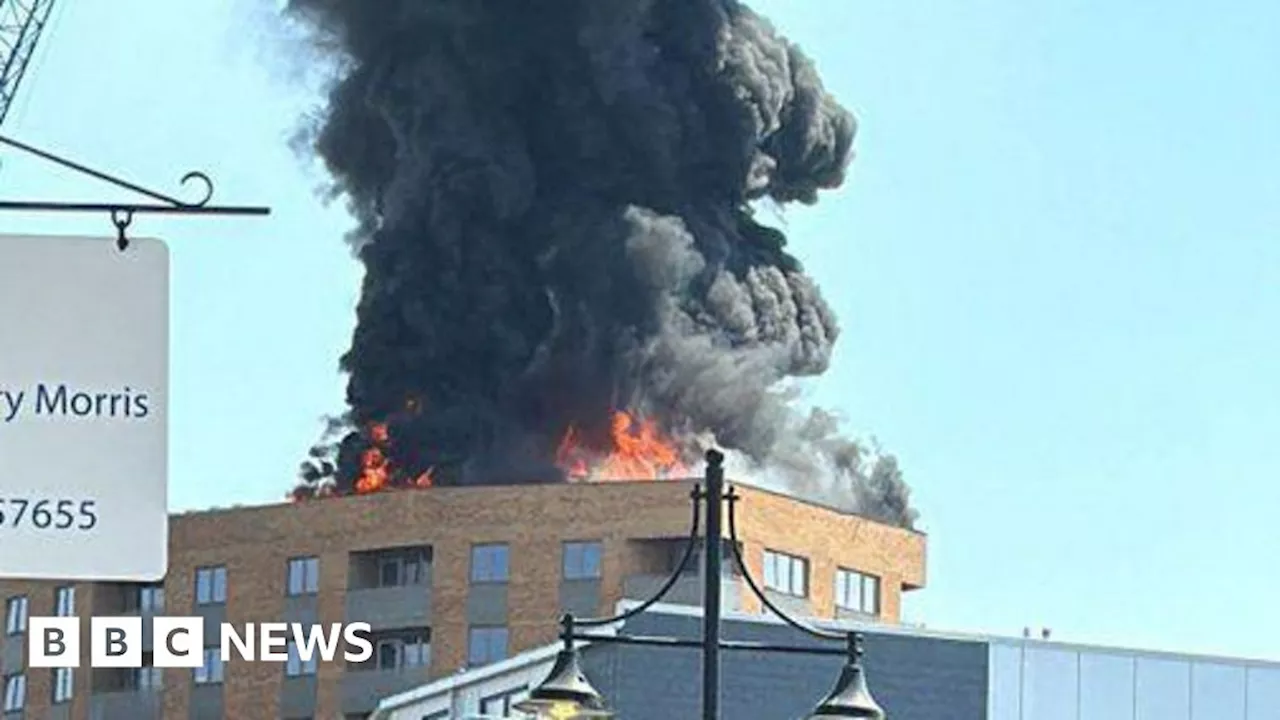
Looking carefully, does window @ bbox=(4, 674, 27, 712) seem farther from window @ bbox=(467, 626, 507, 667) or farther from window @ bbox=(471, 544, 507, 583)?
window @ bbox=(471, 544, 507, 583)

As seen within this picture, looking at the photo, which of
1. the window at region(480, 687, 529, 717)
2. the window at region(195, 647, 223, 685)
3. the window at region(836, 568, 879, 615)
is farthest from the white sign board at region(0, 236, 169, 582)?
the window at region(195, 647, 223, 685)

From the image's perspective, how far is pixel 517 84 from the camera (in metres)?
116

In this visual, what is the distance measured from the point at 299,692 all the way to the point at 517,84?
23.7 m

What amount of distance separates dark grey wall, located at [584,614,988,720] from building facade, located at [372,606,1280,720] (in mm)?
14

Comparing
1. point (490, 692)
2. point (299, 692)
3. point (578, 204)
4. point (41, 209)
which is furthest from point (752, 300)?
point (41, 209)

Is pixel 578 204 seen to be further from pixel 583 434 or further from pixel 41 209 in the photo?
pixel 41 209

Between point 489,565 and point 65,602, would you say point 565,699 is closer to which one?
point 489,565

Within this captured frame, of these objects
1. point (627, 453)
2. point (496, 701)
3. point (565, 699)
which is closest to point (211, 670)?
point (627, 453)

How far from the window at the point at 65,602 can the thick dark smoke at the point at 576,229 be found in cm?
949

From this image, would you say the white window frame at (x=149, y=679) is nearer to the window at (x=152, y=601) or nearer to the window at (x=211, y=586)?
the window at (x=152, y=601)

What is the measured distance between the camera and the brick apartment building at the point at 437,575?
95.3 meters

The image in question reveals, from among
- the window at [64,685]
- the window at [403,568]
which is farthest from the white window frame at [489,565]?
the window at [64,685]

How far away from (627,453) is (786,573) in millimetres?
16797

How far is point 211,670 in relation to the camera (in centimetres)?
10344
